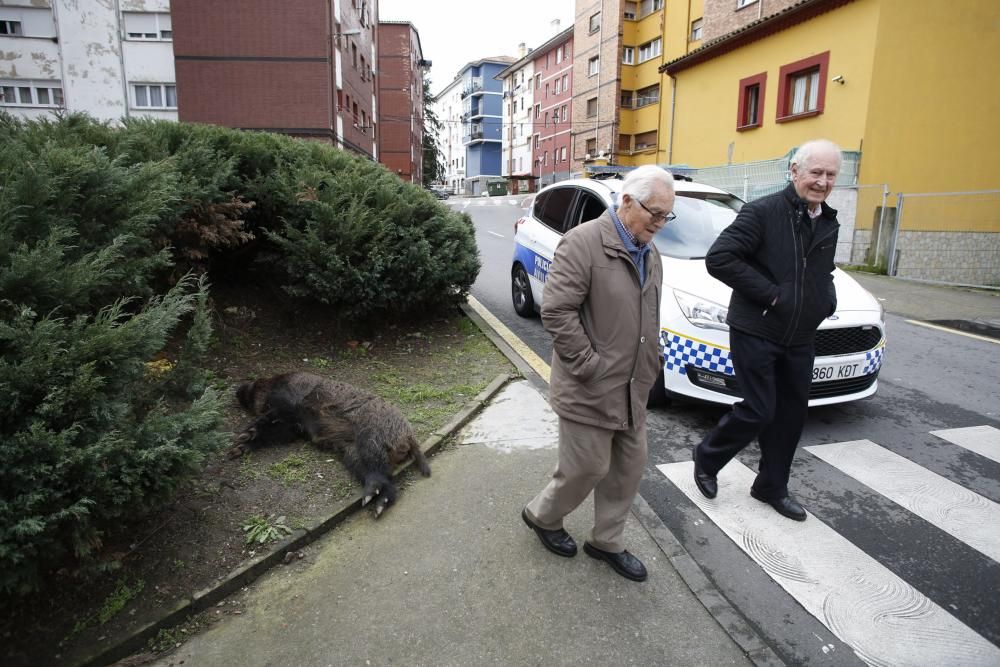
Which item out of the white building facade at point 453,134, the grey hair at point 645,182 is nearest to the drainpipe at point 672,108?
the grey hair at point 645,182

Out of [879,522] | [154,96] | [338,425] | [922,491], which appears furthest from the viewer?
[154,96]

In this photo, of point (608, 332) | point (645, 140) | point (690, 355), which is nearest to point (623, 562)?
point (608, 332)

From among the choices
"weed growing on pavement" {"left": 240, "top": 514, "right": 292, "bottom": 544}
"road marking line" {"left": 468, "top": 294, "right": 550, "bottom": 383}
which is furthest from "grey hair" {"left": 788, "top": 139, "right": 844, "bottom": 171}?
"weed growing on pavement" {"left": 240, "top": 514, "right": 292, "bottom": 544}

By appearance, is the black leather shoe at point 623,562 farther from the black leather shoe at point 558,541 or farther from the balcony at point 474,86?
the balcony at point 474,86

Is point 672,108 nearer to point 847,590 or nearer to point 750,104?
point 750,104

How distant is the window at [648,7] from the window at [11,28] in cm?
3299

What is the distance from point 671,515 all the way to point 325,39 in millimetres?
29662

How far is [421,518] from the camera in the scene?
137 inches

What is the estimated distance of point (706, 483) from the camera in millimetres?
3771

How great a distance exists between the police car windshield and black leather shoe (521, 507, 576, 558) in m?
3.00

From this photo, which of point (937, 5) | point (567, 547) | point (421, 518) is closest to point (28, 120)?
point (421, 518)

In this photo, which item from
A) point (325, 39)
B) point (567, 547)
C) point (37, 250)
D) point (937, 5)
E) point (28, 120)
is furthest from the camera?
point (325, 39)

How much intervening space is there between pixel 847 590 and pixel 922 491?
56.0 inches

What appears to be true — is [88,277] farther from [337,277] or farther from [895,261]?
[895,261]
